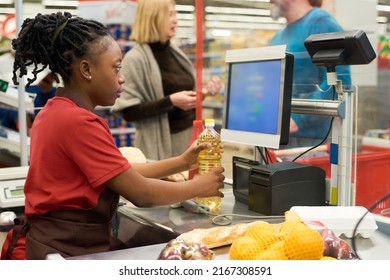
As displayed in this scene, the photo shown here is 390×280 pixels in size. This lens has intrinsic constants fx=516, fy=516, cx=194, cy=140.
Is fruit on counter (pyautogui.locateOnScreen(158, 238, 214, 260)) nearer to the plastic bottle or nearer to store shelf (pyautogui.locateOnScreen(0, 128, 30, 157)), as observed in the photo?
the plastic bottle

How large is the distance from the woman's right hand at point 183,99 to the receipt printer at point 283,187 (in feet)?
4.53

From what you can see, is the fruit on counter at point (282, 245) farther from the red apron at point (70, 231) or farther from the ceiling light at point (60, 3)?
the ceiling light at point (60, 3)

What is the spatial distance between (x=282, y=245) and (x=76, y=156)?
646 mm

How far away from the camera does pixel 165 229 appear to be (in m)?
1.57

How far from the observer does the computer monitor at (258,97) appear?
1.67 meters

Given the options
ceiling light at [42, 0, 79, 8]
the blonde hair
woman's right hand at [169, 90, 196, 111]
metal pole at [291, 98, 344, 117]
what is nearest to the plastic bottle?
metal pole at [291, 98, 344, 117]

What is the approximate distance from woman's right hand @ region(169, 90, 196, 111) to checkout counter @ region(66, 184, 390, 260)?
1047 millimetres

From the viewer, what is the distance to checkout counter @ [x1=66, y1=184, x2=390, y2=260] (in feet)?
4.21

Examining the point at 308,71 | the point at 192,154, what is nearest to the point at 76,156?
the point at 192,154

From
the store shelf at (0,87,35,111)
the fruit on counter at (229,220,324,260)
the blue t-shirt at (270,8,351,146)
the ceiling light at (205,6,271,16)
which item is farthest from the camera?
the ceiling light at (205,6,271,16)

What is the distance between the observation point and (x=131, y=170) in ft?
4.67

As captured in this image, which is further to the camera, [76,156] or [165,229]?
[165,229]

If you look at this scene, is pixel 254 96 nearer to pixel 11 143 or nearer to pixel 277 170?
pixel 277 170

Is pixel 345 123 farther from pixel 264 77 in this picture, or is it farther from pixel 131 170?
pixel 131 170
